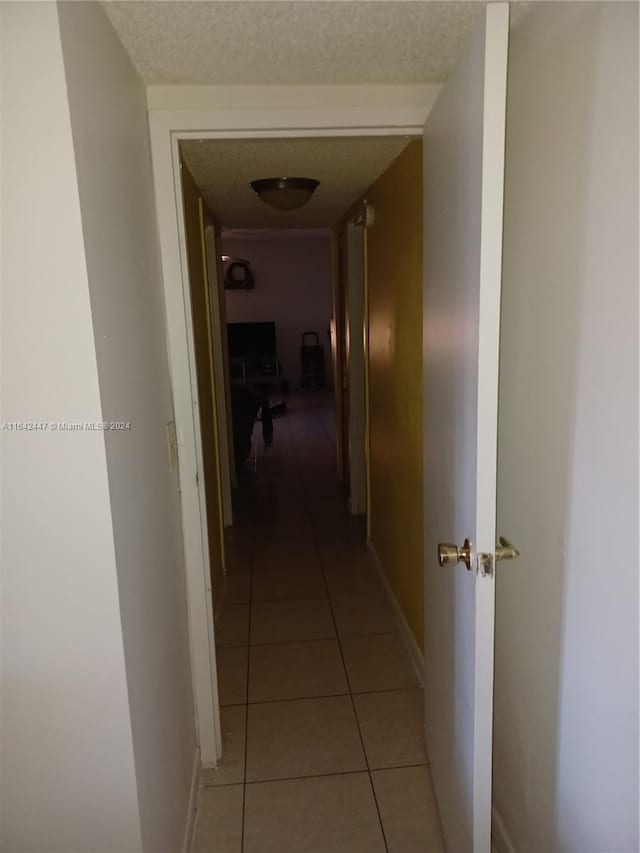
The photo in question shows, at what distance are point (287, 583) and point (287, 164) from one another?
2.13 m

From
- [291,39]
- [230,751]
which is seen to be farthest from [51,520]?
[230,751]

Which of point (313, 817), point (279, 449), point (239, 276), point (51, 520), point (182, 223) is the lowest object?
point (313, 817)

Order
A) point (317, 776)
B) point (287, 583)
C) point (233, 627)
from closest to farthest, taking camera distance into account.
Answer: point (317, 776)
point (233, 627)
point (287, 583)

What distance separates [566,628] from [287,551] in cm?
261

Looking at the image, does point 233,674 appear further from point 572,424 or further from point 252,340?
point 252,340

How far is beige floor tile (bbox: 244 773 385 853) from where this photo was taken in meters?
1.65

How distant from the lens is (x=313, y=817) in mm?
1749

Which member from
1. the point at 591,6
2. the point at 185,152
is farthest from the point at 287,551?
the point at 591,6

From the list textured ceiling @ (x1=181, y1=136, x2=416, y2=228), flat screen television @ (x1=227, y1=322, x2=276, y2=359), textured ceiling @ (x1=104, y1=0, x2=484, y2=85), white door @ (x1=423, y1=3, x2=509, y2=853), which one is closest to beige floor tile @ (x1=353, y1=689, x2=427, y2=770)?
white door @ (x1=423, y1=3, x2=509, y2=853)

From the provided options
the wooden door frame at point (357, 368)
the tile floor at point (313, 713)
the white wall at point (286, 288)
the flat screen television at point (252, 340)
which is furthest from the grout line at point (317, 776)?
the white wall at point (286, 288)

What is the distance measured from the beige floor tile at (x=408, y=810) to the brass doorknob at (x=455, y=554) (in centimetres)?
98

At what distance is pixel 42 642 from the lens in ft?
3.53

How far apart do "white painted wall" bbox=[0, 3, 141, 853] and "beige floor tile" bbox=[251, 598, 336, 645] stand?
1.54 meters

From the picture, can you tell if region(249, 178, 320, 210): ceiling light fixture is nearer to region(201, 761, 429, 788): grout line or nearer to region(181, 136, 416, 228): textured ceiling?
region(181, 136, 416, 228): textured ceiling
